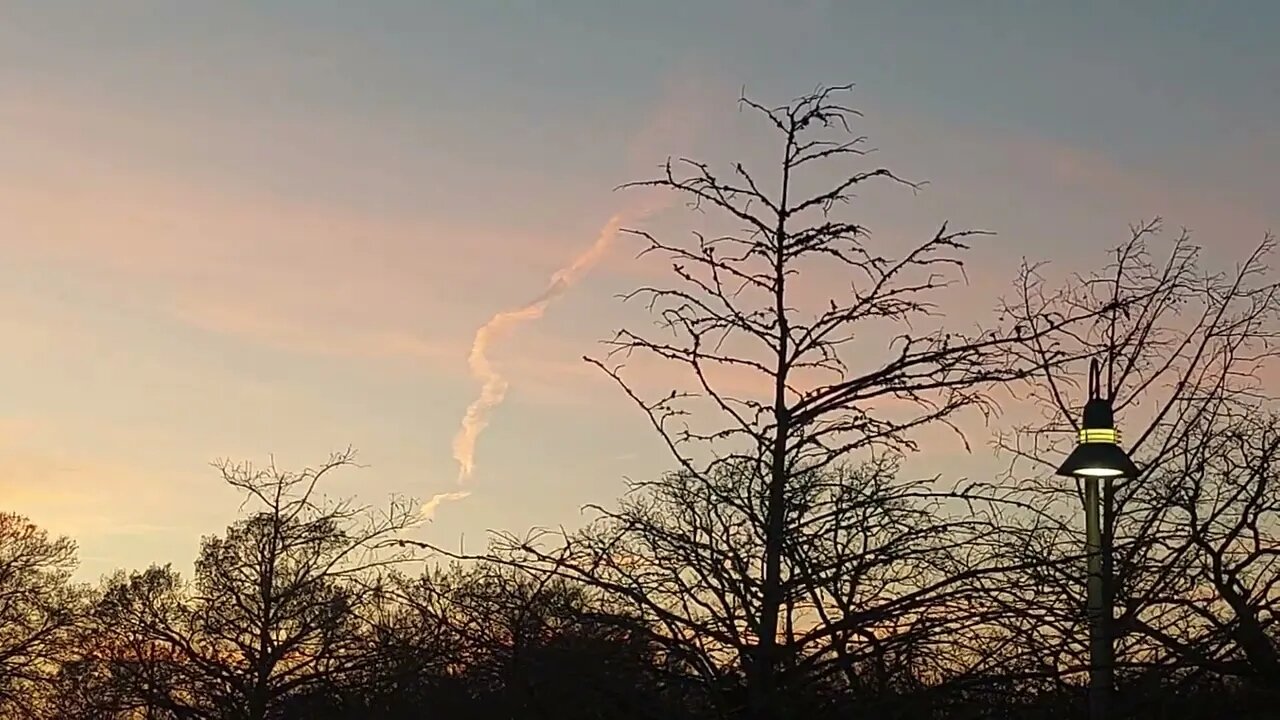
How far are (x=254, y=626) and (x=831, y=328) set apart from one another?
14299 mm

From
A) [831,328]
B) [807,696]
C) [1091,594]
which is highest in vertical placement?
[831,328]

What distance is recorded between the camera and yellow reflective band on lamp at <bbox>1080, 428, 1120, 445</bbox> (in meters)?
9.52

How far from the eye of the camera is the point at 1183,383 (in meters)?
14.3

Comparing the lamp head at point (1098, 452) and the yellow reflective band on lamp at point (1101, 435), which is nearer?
the lamp head at point (1098, 452)

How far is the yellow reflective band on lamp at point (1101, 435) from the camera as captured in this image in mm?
9523

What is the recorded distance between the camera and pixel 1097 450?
946 centimetres

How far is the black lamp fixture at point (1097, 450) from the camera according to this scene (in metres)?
9.38

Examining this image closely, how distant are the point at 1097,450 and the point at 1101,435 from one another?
0.42 feet

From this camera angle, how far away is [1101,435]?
955 cm

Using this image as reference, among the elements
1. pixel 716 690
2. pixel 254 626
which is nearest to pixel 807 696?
pixel 716 690

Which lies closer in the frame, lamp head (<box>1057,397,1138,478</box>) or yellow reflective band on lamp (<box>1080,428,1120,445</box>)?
lamp head (<box>1057,397,1138,478</box>)

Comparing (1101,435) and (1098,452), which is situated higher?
(1101,435)

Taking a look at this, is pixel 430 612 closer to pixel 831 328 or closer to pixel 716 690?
pixel 716 690

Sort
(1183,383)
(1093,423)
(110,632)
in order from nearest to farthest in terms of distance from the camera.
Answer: (1093,423), (1183,383), (110,632)
